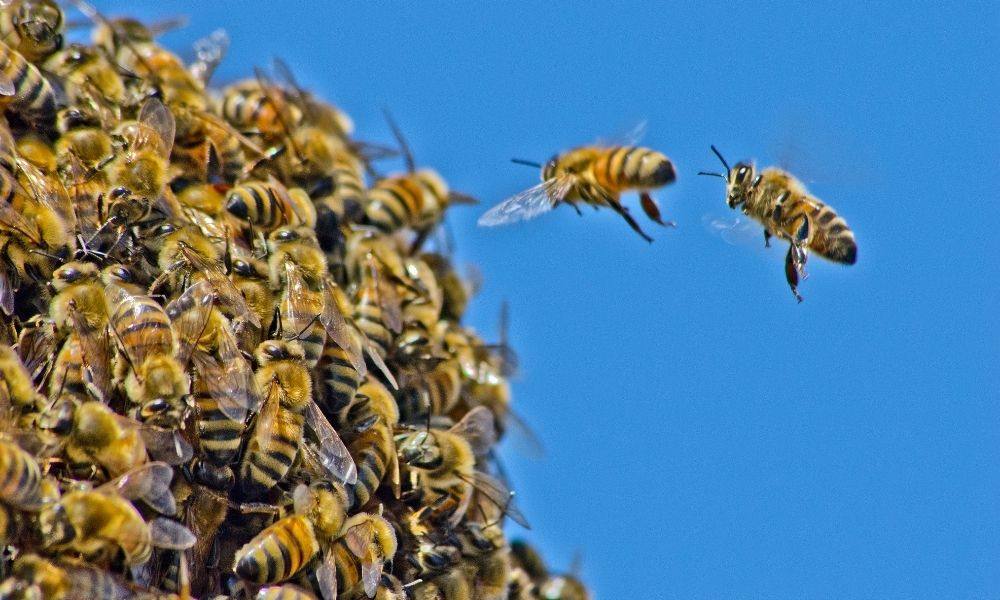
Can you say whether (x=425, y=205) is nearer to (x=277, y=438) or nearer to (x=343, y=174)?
(x=343, y=174)

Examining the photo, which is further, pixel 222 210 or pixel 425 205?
pixel 425 205

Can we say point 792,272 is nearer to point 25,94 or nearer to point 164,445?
point 164,445

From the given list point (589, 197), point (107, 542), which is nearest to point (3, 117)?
point (107, 542)

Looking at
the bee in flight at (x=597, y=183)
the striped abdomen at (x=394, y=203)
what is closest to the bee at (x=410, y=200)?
the striped abdomen at (x=394, y=203)

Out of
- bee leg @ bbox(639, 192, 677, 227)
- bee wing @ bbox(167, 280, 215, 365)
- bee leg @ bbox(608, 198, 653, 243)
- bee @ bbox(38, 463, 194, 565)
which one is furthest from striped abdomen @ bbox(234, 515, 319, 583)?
bee leg @ bbox(639, 192, 677, 227)

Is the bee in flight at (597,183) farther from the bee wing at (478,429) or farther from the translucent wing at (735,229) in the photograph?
the bee wing at (478,429)

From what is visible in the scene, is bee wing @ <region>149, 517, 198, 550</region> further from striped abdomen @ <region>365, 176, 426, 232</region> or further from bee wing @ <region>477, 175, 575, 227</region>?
A: striped abdomen @ <region>365, 176, 426, 232</region>
